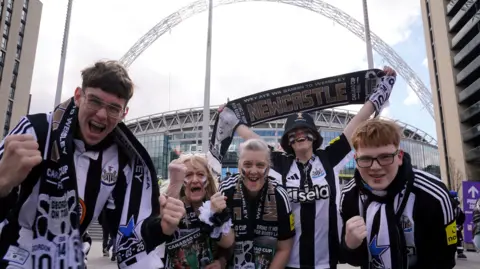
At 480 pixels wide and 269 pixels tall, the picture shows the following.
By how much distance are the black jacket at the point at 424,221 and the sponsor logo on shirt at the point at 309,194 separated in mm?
946

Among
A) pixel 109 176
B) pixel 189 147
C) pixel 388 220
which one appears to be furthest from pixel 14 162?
pixel 189 147

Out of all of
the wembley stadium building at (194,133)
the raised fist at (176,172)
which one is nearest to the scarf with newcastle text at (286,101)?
the raised fist at (176,172)

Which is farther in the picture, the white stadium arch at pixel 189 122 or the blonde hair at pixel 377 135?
the white stadium arch at pixel 189 122

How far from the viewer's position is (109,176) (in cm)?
234

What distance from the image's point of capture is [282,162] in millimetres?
3805

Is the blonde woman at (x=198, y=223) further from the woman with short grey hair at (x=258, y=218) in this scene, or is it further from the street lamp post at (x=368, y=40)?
the street lamp post at (x=368, y=40)

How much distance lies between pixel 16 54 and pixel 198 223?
243 ft

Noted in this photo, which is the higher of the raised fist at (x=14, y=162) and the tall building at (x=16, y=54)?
the tall building at (x=16, y=54)

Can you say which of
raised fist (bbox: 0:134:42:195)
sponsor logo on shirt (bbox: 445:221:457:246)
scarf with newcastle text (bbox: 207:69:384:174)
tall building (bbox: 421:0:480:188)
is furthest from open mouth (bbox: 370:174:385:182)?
tall building (bbox: 421:0:480:188)

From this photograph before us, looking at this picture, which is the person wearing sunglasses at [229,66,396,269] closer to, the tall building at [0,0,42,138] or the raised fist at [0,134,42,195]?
the raised fist at [0,134,42,195]

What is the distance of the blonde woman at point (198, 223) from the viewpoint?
2.84m

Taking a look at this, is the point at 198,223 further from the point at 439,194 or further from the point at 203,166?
the point at 439,194

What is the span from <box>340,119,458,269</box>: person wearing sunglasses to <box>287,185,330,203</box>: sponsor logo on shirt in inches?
36.8

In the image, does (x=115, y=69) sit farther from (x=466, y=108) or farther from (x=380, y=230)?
(x=466, y=108)
